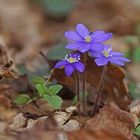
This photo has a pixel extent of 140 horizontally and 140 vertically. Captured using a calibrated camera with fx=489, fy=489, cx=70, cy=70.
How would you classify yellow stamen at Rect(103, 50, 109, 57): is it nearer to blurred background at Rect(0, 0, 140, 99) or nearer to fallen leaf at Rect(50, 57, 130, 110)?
fallen leaf at Rect(50, 57, 130, 110)

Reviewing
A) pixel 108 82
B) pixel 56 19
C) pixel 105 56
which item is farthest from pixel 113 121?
pixel 56 19

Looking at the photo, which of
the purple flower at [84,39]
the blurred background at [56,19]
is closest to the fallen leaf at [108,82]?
the purple flower at [84,39]

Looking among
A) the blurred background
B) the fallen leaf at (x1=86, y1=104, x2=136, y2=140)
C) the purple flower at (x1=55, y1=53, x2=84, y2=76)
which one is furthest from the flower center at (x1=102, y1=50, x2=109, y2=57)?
the blurred background

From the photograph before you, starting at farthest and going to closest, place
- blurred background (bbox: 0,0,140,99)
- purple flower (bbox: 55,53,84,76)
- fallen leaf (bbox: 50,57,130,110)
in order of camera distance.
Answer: blurred background (bbox: 0,0,140,99) → fallen leaf (bbox: 50,57,130,110) → purple flower (bbox: 55,53,84,76)

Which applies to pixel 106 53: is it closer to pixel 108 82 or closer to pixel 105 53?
pixel 105 53

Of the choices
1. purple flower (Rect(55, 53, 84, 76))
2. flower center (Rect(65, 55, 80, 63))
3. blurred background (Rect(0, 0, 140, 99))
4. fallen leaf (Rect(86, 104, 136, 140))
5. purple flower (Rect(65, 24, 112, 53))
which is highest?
purple flower (Rect(65, 24, 112, 53))

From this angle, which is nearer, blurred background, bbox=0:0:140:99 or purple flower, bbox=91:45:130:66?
purple flower, bbox=91:45:130:66

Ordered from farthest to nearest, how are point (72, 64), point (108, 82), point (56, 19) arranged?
point (56, 19), point (108, 82), point (72, 64)

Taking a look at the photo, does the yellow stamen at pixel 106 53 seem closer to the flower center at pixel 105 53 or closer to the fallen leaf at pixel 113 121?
the flower center at pixel 105 53

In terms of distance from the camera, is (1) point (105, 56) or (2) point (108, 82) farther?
(2) point (108, 82)
